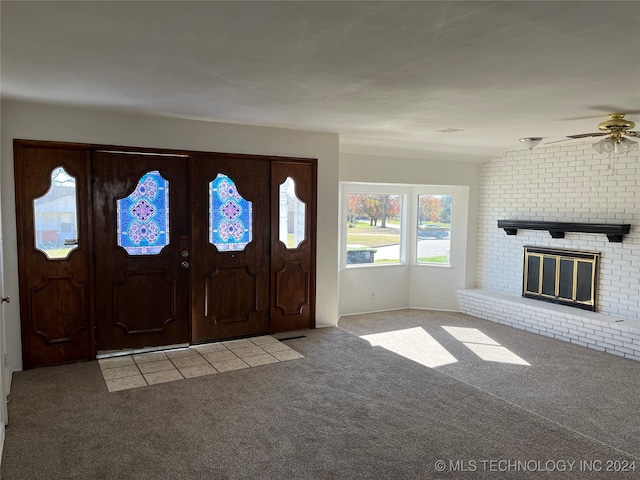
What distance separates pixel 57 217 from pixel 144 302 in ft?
3.65

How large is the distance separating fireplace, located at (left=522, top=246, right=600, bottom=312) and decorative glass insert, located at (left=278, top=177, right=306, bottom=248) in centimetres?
331

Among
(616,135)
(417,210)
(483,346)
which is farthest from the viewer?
(417,210)

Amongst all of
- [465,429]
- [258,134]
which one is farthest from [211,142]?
[465,429]

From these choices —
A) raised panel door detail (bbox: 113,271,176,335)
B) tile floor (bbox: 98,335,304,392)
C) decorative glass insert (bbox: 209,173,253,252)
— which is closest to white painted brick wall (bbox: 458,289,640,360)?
tile floor (bbox: 98,335,304,392)

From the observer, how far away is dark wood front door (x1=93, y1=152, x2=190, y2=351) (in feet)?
14.7

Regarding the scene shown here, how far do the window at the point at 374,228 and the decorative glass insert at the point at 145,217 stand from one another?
9.80ft

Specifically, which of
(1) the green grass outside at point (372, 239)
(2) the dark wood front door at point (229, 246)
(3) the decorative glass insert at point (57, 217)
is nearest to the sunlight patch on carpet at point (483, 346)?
(1) the green grass outside at point (372, 239)

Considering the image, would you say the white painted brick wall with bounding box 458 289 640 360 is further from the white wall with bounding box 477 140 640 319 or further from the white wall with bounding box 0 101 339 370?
the white wall with bounding box 0 101 339 370

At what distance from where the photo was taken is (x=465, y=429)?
3229 millimetres

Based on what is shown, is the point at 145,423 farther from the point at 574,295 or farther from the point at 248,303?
the point at 574,295

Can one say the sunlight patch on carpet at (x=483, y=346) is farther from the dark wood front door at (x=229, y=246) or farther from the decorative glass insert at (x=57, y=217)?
the decorative glass insert at (x=57, y=217)

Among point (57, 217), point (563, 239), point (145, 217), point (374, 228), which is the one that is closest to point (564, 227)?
point (563, 239)

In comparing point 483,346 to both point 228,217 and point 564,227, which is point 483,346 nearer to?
point 564,227

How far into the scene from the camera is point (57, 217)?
4.26 metres
